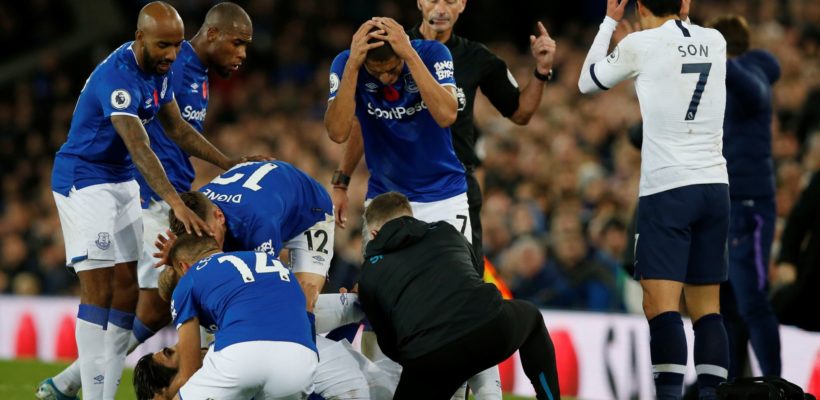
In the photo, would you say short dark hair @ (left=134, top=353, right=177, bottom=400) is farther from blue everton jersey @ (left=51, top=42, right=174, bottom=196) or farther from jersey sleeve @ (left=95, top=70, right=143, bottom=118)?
jersey sleeve @ (left=95, top=70, right=143, bottom=118)

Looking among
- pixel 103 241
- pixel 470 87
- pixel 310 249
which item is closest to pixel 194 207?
pixel 103 241

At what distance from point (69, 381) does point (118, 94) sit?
191 cm

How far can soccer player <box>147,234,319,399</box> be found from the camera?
5.83m

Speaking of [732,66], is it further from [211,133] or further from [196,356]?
[211,133]

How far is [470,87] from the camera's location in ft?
26.0

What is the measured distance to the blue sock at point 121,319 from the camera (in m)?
7.11

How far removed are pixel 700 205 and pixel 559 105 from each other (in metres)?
8.00

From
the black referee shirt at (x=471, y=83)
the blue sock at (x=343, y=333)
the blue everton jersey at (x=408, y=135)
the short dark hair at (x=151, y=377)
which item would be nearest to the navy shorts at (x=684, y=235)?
the blue everton jersey at (x=408, y=135)

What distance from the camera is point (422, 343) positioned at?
609 cm

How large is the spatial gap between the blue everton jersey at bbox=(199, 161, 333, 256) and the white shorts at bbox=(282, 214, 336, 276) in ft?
0.19

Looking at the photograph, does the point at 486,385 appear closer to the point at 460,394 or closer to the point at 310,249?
the point at 460,394

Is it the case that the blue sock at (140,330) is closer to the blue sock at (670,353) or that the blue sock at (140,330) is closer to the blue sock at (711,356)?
the blue sock at (670,353)

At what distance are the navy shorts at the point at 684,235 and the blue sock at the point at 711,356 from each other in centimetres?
26

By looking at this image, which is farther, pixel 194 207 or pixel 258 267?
pixel 194 207
